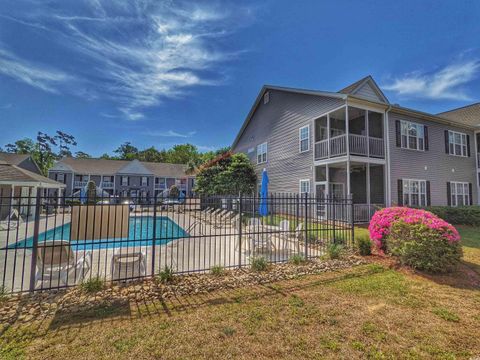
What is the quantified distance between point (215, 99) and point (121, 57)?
12.7 meters

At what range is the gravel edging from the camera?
12.5 ft

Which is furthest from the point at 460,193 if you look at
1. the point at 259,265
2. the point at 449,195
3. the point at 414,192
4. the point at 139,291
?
the point at 139,291

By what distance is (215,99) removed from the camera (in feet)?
80.2

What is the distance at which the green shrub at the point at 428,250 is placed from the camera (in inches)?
220

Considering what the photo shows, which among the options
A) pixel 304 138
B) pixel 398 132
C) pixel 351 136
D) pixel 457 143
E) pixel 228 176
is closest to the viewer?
pixel 351 136

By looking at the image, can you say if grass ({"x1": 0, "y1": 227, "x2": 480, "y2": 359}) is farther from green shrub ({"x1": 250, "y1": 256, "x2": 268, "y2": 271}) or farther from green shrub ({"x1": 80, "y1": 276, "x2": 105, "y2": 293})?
green shrub ({"x1": 250, "y1": 256, "x2": 268, "y2": 271})

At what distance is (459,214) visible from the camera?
13.7 m

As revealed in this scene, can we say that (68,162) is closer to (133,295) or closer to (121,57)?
(121,57)

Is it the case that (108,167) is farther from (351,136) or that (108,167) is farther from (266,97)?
(351,136)

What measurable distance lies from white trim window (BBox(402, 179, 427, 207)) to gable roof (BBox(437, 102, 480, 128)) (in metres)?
7.24

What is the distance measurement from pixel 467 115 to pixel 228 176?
70.7 feet

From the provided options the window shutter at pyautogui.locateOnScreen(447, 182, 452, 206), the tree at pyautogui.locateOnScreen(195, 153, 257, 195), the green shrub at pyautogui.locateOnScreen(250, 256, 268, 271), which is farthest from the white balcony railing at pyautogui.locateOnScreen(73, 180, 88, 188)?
the window shutter at pyautogui.locateOnScreen(447, 182, 452, 206)

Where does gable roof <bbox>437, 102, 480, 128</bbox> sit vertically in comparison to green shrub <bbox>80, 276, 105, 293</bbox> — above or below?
above

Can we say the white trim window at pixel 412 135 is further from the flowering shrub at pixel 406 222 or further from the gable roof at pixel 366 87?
the flowering shrub at pixel 406 222
